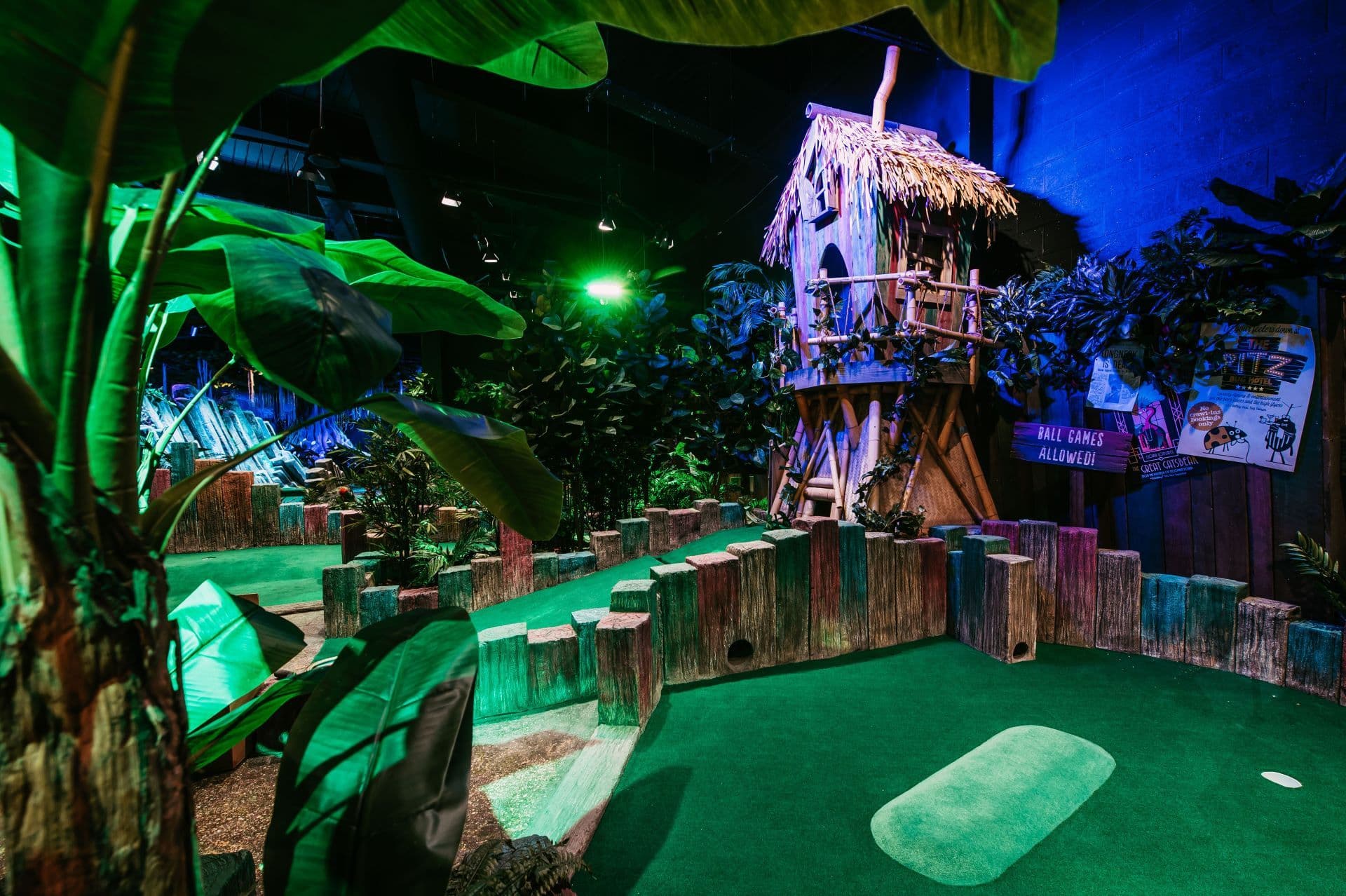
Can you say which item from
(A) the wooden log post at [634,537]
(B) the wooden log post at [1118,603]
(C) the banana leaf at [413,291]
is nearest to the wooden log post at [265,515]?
(A) the wooden log post at [634,537]

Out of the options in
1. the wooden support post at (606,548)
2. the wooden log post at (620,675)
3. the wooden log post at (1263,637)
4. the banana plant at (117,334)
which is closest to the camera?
the banana plant at (117,334)

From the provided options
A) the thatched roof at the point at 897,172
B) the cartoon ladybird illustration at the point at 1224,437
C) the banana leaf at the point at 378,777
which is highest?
the thatched roof at the point at 897,172

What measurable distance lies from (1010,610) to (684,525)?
207 cm

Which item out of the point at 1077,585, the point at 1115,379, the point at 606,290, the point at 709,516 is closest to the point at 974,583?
the point at 1077,585

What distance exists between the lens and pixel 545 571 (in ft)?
11.3

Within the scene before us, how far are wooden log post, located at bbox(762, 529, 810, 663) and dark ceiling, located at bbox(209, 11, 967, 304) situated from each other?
11.3ft

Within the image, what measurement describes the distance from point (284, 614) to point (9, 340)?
292cm

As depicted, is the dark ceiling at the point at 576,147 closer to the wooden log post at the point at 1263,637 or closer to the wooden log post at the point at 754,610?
the wooden log post at the point at 754,610

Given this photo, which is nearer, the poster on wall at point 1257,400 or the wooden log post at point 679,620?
the wooden log post at point 679,620

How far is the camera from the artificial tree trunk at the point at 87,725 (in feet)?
1.57

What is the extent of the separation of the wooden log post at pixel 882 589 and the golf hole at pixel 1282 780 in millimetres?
1300

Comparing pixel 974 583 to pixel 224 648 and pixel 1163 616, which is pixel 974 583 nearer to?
pixel 1163 616

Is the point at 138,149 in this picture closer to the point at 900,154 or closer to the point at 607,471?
the point at 607,471

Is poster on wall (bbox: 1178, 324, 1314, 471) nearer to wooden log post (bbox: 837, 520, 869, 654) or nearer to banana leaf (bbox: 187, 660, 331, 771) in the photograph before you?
wooden log post (bbox: 837, 520, 869, 654)
